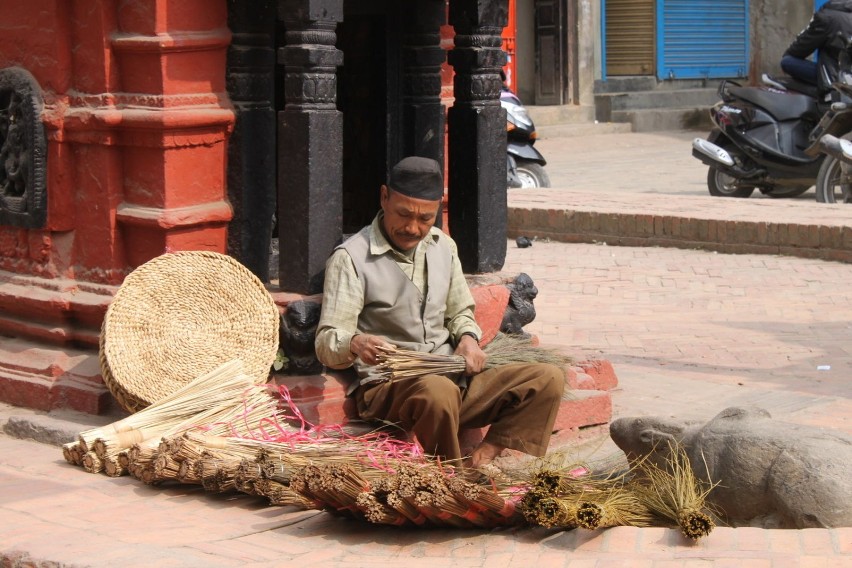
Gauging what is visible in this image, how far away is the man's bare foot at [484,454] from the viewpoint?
4629 mm

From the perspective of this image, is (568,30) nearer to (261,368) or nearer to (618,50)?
(618,50)

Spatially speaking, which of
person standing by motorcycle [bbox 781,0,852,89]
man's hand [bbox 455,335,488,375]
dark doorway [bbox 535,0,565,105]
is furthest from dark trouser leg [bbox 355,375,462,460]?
dark doorway [bbox 535,0,565,105]

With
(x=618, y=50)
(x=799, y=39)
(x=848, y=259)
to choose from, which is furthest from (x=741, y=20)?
(x=848, y=259)

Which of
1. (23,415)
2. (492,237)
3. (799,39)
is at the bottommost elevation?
(23,415)

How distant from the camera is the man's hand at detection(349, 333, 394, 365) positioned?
4449 millimetres

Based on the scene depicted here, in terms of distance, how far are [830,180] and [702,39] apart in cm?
1116

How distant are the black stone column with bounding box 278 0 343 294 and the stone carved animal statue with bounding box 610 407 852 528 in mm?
1543

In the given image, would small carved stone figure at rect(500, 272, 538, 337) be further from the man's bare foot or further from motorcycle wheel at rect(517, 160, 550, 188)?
motorcycle wheel at rect(517, 160, 550, 188)

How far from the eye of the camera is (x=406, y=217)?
4707mm

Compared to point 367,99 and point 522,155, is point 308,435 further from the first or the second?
point 522,155

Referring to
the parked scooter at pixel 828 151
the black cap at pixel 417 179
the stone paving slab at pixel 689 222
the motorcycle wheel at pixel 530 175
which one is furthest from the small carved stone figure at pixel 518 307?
the motorcycle wheel at pixel 530 175

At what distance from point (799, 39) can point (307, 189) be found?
9.14m

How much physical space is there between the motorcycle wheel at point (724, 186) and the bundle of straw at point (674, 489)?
8722 millimetres

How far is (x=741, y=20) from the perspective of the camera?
23.1 meters
